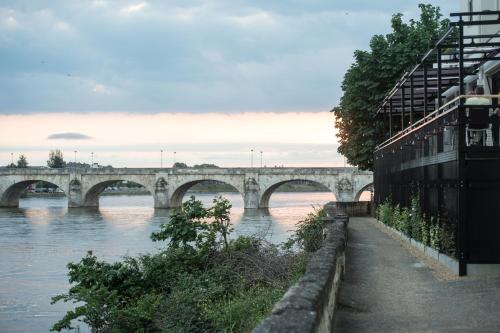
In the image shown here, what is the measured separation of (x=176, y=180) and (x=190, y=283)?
192ft

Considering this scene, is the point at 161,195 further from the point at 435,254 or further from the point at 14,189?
the point at 435,254

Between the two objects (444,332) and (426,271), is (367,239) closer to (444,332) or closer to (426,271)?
(426,271)

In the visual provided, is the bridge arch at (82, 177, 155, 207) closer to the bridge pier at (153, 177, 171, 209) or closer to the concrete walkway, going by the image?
the bridge pier at (153, 177, 171, 209)

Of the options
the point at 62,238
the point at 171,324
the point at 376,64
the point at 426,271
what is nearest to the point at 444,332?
the point at 426,271

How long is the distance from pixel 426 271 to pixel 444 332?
179 inches

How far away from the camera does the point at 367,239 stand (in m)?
17.3

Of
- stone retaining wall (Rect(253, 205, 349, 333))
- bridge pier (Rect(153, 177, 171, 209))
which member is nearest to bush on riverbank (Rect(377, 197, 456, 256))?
stone retaining wall (Rect(253, 205, 349, 333))

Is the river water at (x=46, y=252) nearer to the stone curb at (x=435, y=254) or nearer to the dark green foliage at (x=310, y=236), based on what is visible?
the dark green foliage at (x=310, y=236)

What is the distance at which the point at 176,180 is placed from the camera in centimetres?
7231

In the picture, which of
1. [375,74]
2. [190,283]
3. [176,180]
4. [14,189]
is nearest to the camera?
[190,283]

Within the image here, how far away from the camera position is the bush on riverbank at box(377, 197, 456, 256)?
11.1 meters

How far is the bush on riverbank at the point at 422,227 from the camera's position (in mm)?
11068

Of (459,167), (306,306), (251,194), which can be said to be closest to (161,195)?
(251,194)

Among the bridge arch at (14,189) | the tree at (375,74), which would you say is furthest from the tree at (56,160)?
the tree at (375,74)
